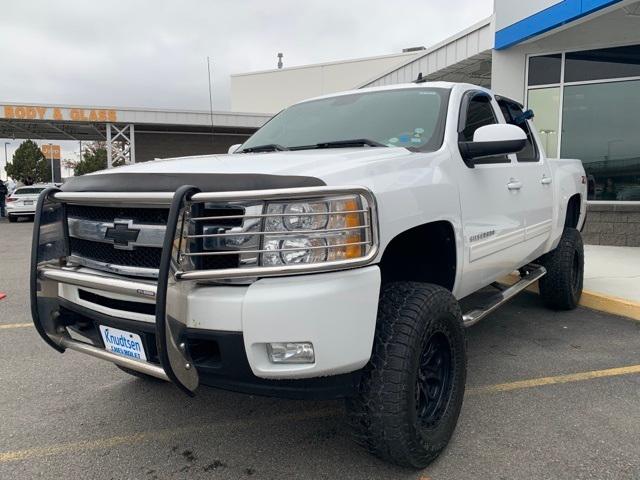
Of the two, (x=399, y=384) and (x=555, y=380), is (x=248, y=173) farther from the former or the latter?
(x=555, y=380)

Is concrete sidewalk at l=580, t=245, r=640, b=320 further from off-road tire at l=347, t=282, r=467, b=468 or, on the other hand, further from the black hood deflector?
the black hood deflector

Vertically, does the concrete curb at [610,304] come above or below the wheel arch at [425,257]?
below

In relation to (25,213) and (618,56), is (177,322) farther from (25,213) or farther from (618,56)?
(25,213)

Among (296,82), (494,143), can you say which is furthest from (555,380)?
(296,82)

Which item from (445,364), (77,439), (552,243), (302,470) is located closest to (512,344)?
(552,243)

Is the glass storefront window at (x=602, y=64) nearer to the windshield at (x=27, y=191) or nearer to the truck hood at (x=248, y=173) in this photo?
the truck hood at (x=248, y=173)

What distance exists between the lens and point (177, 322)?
2.11 m

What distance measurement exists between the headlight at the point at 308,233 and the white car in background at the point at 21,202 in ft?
68.8

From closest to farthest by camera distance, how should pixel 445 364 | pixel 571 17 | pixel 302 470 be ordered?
pixel 302 470 → pixel 445 364 → pixel 571 17

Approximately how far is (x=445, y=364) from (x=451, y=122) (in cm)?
143

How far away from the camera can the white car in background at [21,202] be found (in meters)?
20.2

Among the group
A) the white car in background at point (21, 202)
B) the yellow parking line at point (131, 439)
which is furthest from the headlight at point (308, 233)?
the white car in background at point (21, 202)

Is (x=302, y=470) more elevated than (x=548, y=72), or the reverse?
(x=548, y=72)

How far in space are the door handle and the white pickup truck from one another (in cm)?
56
